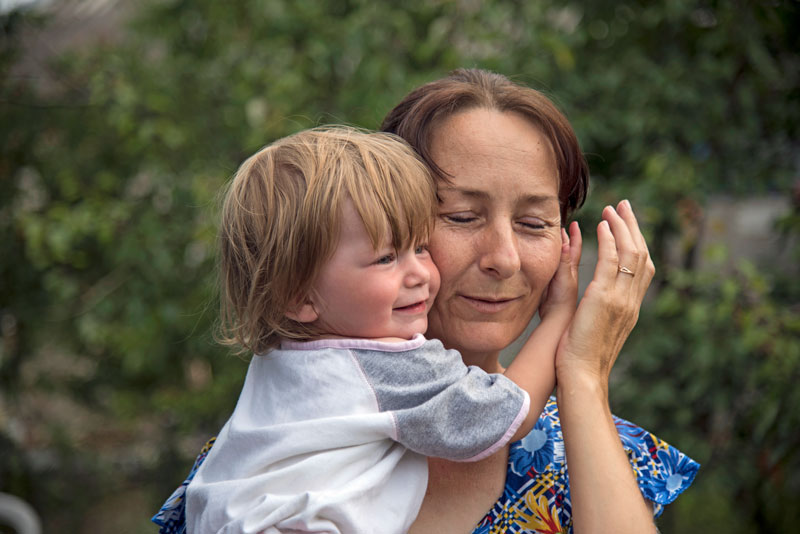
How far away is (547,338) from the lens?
5.79ft

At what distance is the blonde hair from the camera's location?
1.50 m

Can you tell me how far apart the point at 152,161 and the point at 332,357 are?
2746 mm

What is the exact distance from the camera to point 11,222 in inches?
177

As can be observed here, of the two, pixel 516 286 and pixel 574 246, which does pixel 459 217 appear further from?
pixel 574 246

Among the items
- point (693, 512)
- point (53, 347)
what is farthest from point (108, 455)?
point (693, 512)

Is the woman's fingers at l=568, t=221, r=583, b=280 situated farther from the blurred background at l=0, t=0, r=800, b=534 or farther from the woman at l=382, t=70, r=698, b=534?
the blurred background at l=0, t=0, r=800, b=534

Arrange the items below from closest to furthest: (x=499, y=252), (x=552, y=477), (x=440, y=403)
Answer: (x=440, y=403)
(x=499, y=252)
(x=552, y=477)

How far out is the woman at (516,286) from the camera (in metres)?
1.72

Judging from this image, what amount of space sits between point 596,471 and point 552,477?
0.23 m

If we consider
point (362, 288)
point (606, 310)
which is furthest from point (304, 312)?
point (606, 310)

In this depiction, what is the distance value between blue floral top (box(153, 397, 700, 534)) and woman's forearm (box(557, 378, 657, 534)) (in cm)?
15

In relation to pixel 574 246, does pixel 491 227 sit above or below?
above

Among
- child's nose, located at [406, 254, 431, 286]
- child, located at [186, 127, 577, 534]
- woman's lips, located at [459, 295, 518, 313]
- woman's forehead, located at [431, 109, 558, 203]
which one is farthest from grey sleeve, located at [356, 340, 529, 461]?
woman's forehead, located at [431, 109, 558, 203]

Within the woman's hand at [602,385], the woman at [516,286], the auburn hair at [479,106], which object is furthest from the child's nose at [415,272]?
the woman's hand at [602,385]
